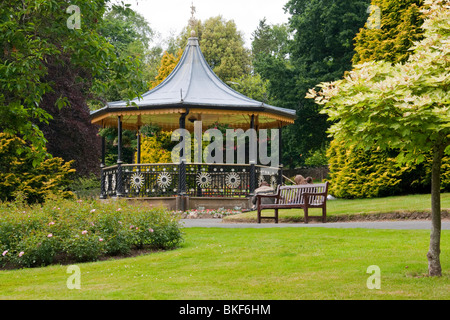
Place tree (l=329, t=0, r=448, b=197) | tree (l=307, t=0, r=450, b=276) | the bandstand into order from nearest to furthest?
tree (l=307, t=0, r=450, b=276)
tree (l=329, t=0, r=448, b=197)
the bandstand

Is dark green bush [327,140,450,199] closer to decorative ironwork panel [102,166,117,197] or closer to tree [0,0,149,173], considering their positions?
decorative ironwork panel [102,166,117,197]

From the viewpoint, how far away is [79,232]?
920 centimetres

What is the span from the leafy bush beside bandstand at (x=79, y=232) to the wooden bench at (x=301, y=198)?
3.87m

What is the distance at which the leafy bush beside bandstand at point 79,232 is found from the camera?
888cm

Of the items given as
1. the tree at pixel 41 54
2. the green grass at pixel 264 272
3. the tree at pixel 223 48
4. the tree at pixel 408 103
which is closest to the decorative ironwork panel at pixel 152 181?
the tree at pixel 41 54

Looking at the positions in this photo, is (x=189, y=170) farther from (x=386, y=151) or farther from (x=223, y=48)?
(x=223, y=48)

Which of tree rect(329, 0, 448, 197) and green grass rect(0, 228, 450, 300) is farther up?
tree rect(329, 0, 448, 197)

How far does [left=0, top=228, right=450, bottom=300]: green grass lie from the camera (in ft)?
20.1

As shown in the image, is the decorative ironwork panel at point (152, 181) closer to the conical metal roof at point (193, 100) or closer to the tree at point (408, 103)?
the conical metal roof at point (193, 100)

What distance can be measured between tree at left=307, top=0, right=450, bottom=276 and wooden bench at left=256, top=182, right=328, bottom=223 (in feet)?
21.1

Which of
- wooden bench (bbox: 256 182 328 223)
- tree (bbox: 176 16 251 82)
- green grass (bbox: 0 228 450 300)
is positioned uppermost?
tree (bbox: 176 16 251 82)

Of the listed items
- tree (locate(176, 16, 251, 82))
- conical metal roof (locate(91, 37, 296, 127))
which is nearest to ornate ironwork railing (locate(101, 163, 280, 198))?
conical metal roof (locate(91, 37, 296, 127))
